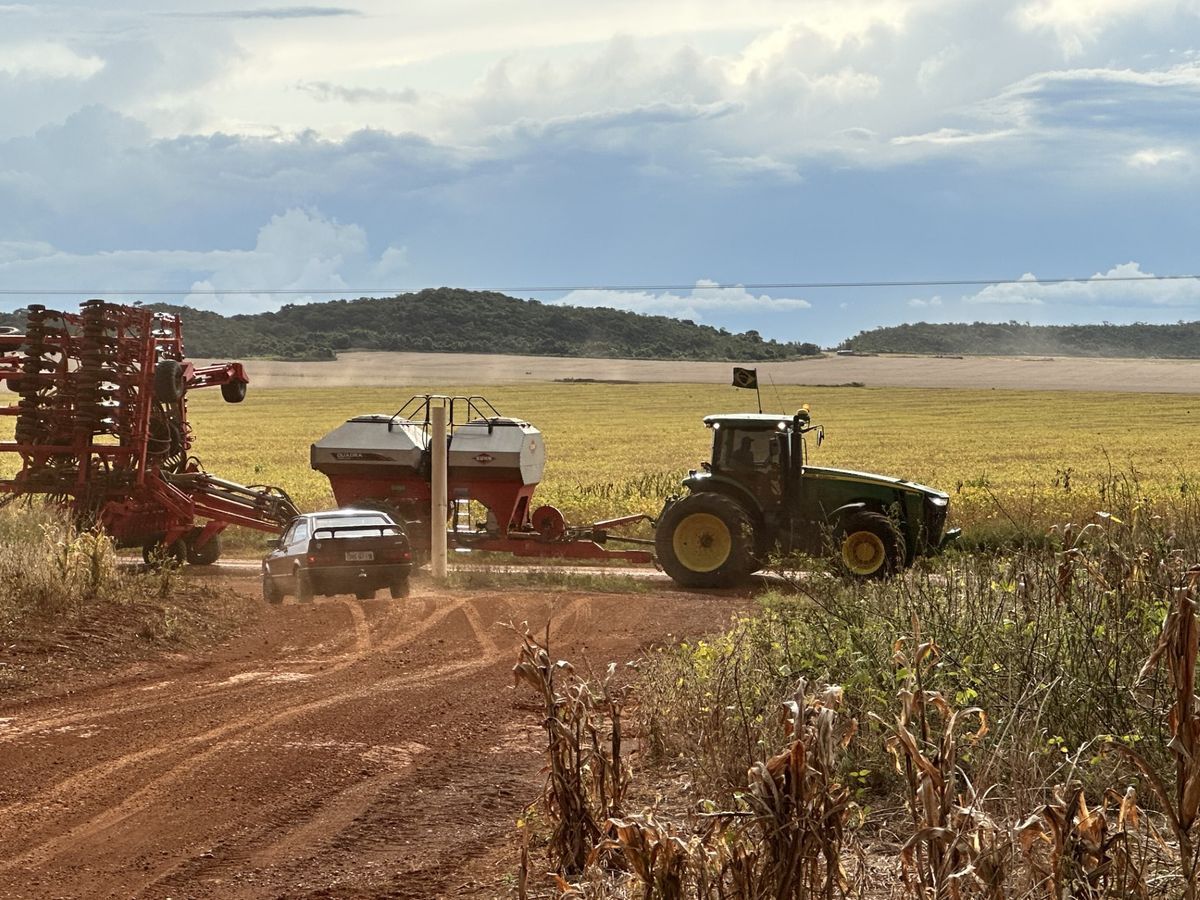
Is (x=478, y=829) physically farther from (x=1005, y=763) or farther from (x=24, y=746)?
(x=24, y=746)

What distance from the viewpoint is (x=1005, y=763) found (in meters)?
6.65

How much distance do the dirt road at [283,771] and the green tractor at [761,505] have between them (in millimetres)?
4219

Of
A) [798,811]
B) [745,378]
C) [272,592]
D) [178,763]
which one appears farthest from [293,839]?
[745,378]

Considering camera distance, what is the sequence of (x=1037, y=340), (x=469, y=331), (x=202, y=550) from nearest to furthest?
(x=202, y=550) → (x=469, y=331) → (x=1037, y=340)

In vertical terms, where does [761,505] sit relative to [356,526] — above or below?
above

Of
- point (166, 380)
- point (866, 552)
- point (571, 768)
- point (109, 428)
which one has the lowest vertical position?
point (866, 552)

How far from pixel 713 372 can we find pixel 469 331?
3452cm

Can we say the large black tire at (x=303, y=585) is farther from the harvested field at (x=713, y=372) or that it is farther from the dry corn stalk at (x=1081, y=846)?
the harvested field at (x=713, y=372)

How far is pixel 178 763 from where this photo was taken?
932 cm

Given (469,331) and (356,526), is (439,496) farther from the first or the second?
(469,331)

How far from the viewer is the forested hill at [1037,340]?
548 ft

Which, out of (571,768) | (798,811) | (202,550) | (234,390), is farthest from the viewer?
(234,390)

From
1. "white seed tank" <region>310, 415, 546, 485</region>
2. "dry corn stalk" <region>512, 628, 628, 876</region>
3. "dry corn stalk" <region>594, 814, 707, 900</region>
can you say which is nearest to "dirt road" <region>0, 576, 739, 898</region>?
"dry corn stalk" <region>512, 628, 628, 876</region>

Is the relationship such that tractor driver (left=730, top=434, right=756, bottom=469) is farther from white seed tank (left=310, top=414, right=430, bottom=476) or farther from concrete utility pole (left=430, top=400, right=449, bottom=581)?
white seed tank (left=310, top=414, right=430, bottom=476)
